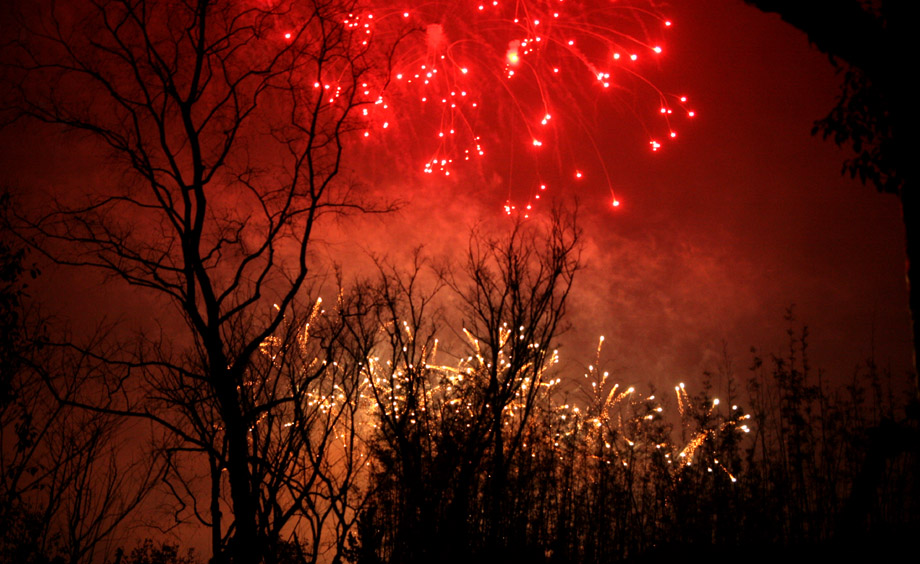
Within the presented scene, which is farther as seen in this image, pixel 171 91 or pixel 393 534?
pixel 393 534

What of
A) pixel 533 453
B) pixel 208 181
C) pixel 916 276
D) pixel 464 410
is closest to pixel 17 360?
pixel 208 181

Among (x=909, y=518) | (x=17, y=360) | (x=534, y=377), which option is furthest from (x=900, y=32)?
(x=17, y=360)

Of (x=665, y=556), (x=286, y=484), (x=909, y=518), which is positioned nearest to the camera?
(x=665, y=556)

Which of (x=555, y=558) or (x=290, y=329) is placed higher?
(x=290, y=329)

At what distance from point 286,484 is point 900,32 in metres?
9.77

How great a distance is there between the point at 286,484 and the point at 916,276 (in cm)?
944

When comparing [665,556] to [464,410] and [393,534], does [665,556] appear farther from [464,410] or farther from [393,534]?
[393,534]

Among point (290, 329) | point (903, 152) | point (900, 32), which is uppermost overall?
point (290, 329)

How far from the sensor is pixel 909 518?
6.93m

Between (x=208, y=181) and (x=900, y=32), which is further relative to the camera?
(x=208, y=181)

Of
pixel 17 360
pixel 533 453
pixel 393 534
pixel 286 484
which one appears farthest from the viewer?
pixel 393 534

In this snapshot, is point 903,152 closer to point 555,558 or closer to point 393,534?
point 555,558

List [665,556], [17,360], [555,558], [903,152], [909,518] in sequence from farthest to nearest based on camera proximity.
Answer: [555,558] < [17,360] < [909,518] < [665,556] < [903,152]

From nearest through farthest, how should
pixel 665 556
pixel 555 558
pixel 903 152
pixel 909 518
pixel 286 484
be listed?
pixel 903 152 < pixel 665 556 < pixel 909 518 < pixel 286 484 < pixel 555 558
